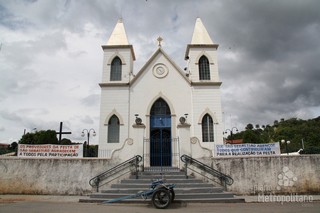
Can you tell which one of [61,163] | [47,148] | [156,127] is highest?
[156,127]

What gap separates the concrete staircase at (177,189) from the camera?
10344 mm

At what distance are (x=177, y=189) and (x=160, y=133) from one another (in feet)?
22.4

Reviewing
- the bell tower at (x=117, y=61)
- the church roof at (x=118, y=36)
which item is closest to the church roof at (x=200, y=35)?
the bell tower at (x=117, y=61)

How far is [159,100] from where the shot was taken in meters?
18.0

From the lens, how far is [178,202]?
10.0m

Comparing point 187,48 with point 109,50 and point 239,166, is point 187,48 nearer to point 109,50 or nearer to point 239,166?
point 109,50

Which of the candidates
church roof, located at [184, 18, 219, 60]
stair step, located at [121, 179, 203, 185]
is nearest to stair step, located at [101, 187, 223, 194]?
stair step, located at [121, 179, 203, 185]

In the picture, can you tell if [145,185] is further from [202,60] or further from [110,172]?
[202,60]

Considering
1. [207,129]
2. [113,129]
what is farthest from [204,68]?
[113,129]

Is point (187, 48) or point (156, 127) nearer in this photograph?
point (156, 127)

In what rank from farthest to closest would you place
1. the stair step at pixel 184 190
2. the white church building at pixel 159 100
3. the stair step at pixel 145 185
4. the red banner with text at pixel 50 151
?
the white church building at pixel 159 100 < the red banner with text at pixel 50 151 < the stair step at pixel 145 185 < the stair step at pixel 184 190

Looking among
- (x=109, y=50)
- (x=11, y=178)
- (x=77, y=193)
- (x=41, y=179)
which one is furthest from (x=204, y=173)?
(x=109, y=50)

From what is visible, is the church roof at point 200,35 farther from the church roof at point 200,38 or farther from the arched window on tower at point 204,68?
the arched window on tower at point 204,68

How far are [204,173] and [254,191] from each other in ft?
9.23
